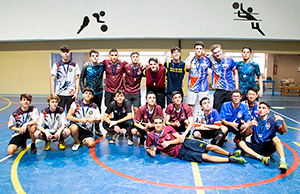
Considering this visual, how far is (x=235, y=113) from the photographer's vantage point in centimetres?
488

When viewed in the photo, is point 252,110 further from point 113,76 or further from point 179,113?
point 113,76

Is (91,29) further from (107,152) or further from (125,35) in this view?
(107,152)

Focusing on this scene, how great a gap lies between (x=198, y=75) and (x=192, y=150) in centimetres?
189

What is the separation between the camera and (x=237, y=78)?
5539 mm

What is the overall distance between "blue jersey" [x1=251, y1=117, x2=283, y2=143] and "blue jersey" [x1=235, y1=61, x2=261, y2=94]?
1.51 metres

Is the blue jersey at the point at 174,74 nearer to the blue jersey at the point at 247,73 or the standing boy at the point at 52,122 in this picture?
the blue jersey at the point at 247,73

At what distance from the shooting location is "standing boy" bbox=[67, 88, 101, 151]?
4.88 m

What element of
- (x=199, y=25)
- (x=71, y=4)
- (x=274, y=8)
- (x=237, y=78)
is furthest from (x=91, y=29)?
(x=274, y=8)

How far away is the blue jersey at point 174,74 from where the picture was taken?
5.43 metres

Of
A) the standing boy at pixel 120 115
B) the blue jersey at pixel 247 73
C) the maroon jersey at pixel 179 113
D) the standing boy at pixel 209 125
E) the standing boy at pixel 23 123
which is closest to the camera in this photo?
the standing boy at pixel 23 123

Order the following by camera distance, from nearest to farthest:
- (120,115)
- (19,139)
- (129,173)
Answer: (129,173) < (19,139) < (120,115)

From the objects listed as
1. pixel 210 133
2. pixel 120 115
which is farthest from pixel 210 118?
pixel 120 115

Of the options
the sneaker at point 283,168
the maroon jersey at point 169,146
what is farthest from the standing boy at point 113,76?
the sneaker at point 283,168

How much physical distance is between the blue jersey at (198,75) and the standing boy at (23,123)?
3.56 meters
